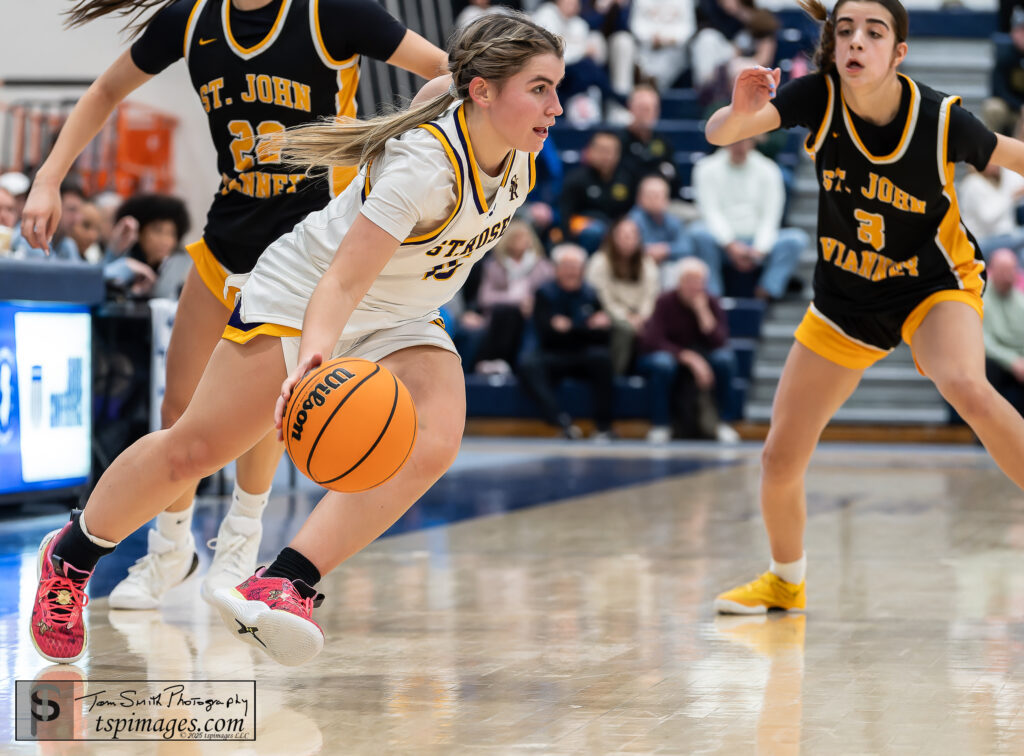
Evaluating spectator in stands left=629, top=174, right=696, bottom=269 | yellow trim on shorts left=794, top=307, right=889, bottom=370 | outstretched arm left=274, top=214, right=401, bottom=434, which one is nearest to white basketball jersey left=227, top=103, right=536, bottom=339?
outstretched arm left=274, top=214, right=401, bottom=434

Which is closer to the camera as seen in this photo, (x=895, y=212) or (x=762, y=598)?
(x=895, y=212)

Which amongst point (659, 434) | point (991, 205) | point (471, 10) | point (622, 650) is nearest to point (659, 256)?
point (659, 434)

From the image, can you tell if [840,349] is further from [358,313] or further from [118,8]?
[118,8]

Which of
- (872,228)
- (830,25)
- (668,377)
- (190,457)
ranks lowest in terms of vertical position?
(668,377)

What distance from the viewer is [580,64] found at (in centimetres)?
1468

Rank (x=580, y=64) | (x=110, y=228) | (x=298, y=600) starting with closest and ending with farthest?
(x=298, y=600) < (x=110, y=228) < (x=580, y=64)

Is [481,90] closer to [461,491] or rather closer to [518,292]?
[461,491]

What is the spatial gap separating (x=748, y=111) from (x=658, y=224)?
9147 millimetres

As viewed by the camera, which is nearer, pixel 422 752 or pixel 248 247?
pixel 422 752

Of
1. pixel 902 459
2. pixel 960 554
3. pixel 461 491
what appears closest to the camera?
pixel 960 554

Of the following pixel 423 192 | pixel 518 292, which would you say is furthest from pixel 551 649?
pixel 518 292

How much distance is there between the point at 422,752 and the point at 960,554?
3.44 metres

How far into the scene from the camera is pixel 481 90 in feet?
10.3

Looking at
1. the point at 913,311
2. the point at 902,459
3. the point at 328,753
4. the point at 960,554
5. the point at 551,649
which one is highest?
the point at 913,311
